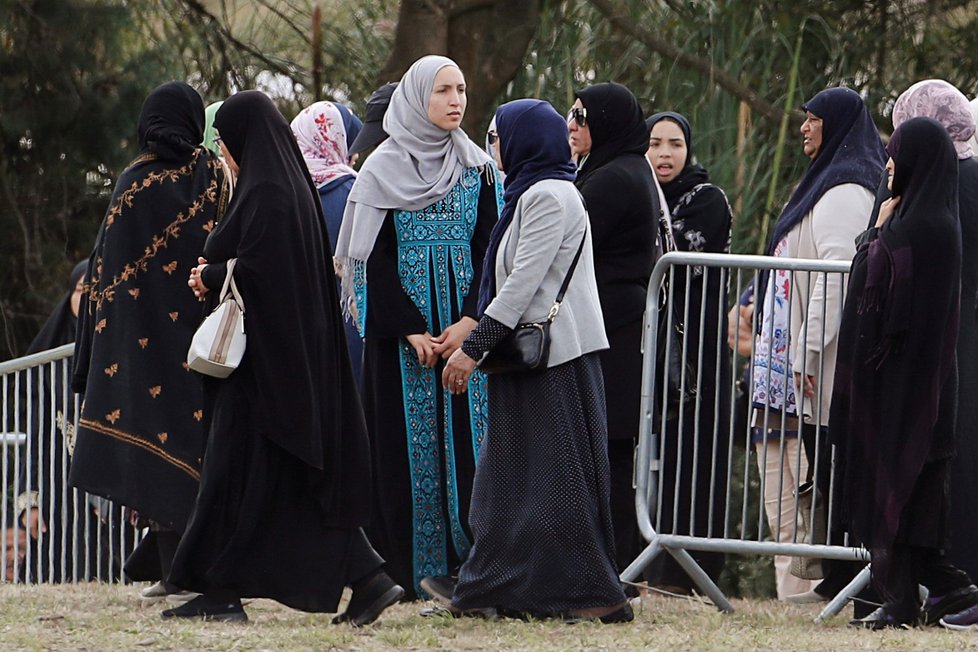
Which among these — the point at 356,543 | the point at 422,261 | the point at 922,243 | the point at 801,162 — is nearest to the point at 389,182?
the point at 422,261

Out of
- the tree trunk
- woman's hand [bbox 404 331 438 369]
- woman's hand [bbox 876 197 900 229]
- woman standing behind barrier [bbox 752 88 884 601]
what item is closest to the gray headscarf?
woman's hand [bbox 404 331 438 369]

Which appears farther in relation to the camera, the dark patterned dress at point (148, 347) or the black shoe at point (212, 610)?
the dark patterned dress at point (148, 347)

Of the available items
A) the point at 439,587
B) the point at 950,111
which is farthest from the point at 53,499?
the point at 950,111

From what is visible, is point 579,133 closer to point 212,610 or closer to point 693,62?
point 212,610

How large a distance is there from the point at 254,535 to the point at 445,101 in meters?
1.51

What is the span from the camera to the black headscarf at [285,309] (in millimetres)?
5016

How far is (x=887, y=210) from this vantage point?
514 cm

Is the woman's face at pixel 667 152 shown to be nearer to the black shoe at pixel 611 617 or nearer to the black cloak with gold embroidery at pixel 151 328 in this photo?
the black cloak with gold embroidery at pixel 151 328

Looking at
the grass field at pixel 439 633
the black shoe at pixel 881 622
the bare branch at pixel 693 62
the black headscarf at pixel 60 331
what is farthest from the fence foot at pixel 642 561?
the bare branch at pixel 693 62

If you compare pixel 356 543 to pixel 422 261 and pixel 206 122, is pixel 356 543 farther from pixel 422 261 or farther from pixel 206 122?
pixel 206 122

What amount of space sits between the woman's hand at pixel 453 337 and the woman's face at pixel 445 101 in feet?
2.01

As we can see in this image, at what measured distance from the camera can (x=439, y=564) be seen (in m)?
5.68

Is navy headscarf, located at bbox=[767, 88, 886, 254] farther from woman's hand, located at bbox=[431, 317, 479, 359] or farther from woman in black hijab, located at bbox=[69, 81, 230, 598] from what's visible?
woman in black hijab, located at bbox=[69, 81, 230, 598]

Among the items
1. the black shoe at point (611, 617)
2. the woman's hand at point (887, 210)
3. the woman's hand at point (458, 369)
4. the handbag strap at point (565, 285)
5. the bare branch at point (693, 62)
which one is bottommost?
the black shoe at point (611, 617)
